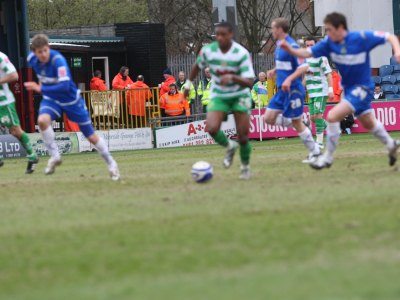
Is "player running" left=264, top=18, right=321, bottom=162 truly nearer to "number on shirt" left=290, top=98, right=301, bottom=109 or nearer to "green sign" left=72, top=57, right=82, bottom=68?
"number on shirt" left=290, top=98, right=301, bottom=109

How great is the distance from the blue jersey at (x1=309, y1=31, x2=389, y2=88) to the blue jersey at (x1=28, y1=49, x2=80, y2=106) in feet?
12.0

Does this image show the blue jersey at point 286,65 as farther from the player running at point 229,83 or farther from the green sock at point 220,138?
the player running at point 229,83

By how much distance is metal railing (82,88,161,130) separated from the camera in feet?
106

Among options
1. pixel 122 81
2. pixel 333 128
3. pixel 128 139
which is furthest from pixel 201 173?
pixel 122 81

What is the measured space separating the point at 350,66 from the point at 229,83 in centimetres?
165

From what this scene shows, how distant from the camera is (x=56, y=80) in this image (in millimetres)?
16797

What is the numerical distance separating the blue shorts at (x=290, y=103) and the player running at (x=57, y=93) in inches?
126

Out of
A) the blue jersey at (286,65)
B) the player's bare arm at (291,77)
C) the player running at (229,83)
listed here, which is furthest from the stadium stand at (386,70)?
the player running at (229,83)

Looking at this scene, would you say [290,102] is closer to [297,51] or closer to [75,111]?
[297,51]

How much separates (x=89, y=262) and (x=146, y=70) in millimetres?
31172

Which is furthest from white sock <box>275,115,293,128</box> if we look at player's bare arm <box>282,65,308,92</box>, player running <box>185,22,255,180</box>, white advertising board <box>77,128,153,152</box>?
white advertising board <box>77,128,153,152</box>

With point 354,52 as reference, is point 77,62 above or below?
above

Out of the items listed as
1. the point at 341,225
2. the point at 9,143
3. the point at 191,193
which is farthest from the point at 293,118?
Answer: the point at 9,143

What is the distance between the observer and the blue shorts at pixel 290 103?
18.5 m
